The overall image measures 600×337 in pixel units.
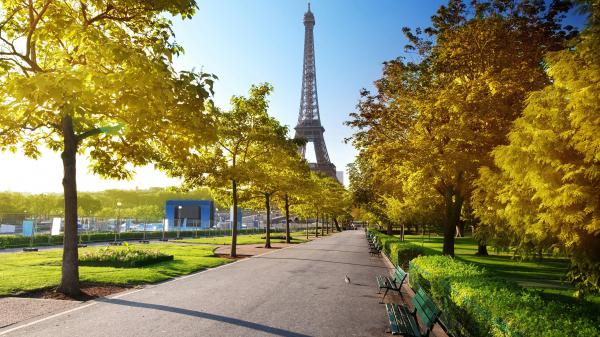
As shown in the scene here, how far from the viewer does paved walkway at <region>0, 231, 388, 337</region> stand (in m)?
7.48

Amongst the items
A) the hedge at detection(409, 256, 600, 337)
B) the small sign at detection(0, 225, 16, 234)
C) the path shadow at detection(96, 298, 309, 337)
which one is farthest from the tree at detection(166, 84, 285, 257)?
the small sign at detection(0, 225, 16, 234)

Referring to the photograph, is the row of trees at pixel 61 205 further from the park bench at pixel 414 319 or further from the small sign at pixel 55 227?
the park bench at pixel 414 319

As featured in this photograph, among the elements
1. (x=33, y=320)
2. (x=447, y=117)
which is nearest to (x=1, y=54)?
→ (x=33, y=320)

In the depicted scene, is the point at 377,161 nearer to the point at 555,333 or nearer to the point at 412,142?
the point at 412,142

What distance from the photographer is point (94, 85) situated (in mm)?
7910

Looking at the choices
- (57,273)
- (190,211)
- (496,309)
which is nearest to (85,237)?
(57,273)

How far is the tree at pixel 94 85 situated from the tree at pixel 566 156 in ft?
23.9

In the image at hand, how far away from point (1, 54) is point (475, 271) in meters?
11.7

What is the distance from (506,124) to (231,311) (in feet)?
43.1

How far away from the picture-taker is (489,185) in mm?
13641

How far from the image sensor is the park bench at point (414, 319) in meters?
6.09

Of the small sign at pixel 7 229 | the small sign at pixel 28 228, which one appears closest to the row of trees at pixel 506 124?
the small sign at pixel 28 228

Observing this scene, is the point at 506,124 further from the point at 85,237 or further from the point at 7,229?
the point at 7,229

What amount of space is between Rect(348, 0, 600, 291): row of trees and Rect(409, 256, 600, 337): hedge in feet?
9.09
